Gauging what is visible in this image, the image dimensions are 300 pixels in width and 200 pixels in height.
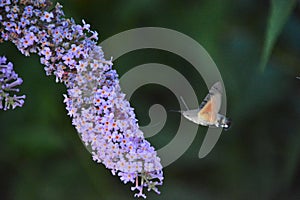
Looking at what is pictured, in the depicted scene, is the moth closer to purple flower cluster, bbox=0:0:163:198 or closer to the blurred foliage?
purple flower cluster, bbox=0:0:163:198

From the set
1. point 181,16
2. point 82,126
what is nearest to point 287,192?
point 181,16

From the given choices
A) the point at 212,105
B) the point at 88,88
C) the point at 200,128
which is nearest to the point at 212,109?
the point at 212,105

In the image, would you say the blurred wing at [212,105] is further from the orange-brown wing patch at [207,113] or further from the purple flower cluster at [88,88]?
the purple flower cluster at [88,88]

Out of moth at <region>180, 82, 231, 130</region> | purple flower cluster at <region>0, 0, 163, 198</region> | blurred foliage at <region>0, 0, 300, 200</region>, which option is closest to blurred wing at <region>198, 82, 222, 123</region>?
moth at <region>180, 82, 231, 130</region>

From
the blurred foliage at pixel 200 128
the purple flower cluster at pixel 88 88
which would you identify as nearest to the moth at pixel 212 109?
the purple flower cluster at pixel 88 88

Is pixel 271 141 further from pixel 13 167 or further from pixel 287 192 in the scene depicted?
pixel 13 167

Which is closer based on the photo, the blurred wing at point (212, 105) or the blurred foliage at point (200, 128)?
the blurred wing at point (212, 105)

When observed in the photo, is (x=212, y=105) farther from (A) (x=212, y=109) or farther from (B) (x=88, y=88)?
(B) (x=88, y=88)
